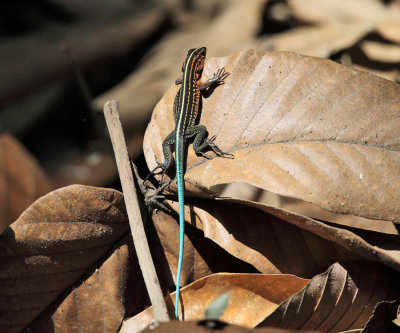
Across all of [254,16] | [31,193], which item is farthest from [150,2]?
[31,193]

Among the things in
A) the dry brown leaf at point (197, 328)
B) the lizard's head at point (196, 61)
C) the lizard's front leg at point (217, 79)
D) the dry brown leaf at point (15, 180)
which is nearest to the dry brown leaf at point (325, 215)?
the lizard's front leg at point (217, 79)

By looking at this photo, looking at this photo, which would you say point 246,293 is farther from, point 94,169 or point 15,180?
point 94,169

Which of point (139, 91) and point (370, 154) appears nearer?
point (370, 154)

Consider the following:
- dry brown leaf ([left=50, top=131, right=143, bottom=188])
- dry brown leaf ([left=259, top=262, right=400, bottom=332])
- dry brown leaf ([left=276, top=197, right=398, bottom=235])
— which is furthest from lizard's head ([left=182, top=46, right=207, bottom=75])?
dry brown leaf ([left=259, top=262, right=400, bottom=332])

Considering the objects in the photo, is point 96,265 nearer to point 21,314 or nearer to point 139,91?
point 21,314

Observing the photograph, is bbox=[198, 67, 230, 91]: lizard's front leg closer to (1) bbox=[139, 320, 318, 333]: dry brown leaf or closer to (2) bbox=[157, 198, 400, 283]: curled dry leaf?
(2) bbox=[157, 198, 400, 283]: curled dry leaf
